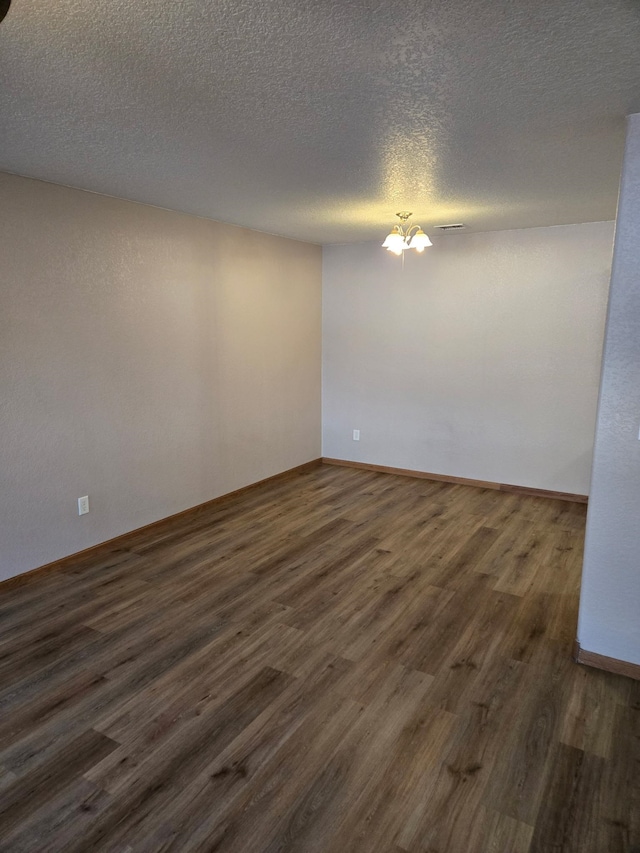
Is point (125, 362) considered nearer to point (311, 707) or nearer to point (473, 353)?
point (311, 707)

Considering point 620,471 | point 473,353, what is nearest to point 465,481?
point 473,353

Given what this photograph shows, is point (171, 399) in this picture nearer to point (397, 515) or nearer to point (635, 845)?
point (397, 515)

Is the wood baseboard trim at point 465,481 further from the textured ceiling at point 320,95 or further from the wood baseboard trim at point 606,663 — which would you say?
the textured ceiling at point 320,95

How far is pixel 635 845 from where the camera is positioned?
1.60 meters

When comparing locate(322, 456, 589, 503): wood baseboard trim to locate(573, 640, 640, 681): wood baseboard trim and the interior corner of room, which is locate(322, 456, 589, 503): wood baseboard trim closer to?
the interior corner of room

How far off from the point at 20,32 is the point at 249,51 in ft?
2.18

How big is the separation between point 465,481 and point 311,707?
3.53 metres

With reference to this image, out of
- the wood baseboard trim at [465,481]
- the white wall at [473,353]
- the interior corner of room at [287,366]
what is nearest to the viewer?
the interior corner of room at [287,366]

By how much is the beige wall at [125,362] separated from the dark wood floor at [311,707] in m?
0.49

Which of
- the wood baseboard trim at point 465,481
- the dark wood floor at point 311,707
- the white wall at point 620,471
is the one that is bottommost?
the dark wood floor at point 311,707

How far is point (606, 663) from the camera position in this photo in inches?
95.5

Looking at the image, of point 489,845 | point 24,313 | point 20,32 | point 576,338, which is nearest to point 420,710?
point 489,845

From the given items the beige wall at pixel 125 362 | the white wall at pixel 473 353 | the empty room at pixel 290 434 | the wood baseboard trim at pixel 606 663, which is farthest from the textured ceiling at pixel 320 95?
the wood baseboard trim at pixel 606 663

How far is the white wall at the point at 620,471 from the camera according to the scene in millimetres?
2129
